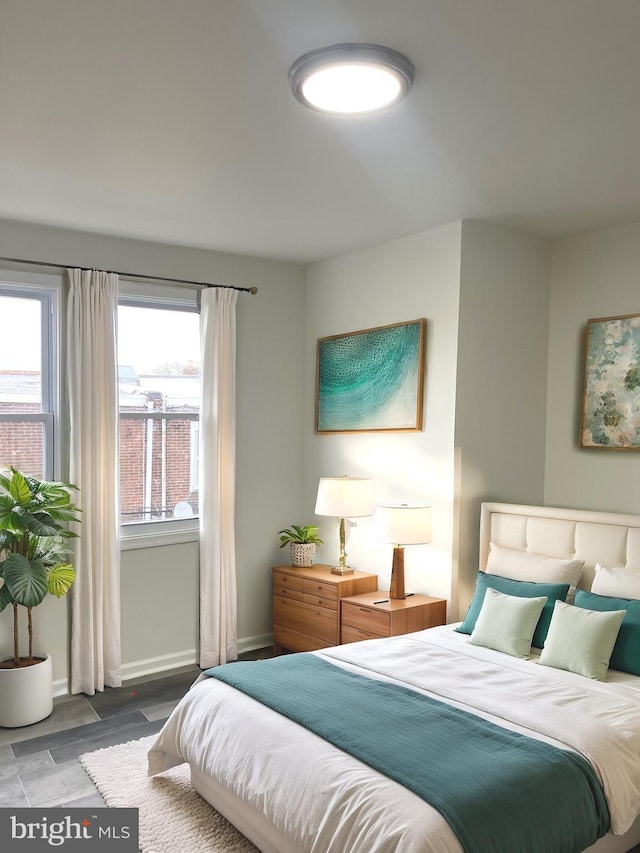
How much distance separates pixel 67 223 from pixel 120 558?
2.06 meters

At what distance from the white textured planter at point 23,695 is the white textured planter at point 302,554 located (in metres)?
1.75

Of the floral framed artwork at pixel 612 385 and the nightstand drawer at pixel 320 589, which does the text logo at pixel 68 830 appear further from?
the floral framed artwork at pixel 612 385

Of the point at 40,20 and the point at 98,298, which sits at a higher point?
the point at 40,20

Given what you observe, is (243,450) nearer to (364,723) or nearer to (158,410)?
(158,410)

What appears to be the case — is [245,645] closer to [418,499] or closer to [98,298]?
[418,499]

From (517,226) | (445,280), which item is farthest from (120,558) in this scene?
(517,226)

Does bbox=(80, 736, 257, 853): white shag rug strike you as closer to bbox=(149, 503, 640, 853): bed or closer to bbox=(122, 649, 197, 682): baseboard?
bbox=(149, 503, 640, 853): bed

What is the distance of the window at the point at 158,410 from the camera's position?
4.67 m

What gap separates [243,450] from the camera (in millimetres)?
5098

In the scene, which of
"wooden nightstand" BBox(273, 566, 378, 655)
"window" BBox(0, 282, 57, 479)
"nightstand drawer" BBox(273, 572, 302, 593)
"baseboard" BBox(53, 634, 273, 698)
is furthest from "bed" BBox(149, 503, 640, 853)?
"window" BBox(0, 282, 57, 479)

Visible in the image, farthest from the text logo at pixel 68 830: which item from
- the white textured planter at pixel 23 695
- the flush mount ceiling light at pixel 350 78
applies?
the flush mount ceiling light at pixel 350 78

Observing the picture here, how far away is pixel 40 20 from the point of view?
2.05m

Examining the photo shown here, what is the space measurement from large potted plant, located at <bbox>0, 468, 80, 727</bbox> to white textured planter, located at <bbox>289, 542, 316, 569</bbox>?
5.05 ft

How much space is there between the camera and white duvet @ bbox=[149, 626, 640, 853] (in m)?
2.12
